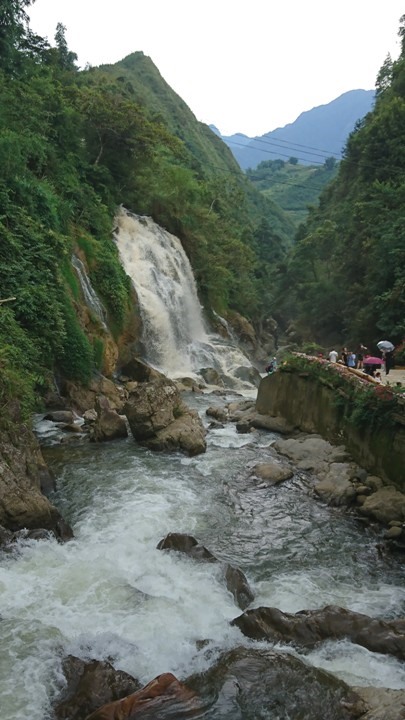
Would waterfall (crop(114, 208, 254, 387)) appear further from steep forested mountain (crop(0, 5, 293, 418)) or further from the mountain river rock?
the mountain river rock

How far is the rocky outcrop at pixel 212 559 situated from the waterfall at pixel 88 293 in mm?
13683

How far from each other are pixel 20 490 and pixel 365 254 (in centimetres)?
2699

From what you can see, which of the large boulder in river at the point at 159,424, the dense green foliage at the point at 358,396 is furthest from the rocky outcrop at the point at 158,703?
the large boulder in river at the point at 159,424

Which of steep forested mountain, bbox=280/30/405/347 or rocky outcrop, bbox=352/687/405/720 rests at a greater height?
steep forested mountain, bbox=280/30/405/347

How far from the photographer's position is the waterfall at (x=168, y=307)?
25.8m

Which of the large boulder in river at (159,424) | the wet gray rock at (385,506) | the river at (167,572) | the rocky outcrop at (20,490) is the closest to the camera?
the river at (167,572)

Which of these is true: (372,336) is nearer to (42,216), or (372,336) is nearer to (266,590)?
(42,216)

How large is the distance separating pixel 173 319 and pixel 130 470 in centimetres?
1629

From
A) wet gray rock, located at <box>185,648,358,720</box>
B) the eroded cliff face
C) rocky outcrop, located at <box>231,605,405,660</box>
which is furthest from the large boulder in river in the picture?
wet gray rock, located at <box>185,648,358,720</box>

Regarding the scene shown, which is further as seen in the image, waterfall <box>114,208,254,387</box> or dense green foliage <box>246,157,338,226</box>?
dense green foliage <box>246,157,338,226</box>

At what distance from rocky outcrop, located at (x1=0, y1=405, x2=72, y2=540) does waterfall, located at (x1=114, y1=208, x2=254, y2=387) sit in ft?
50.7

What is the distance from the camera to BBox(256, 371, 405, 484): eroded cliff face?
10.9 metres

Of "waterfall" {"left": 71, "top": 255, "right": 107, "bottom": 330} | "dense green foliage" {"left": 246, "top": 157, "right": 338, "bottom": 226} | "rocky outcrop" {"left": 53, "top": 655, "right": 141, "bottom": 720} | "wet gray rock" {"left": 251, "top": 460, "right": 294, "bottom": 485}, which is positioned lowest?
"wet gray rock" {"left": 251, "top": 460, "right": 294, "bottom": 485}

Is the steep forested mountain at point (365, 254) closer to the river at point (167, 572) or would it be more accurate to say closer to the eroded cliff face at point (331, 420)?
the eroded cliff face at point (331, 420)
